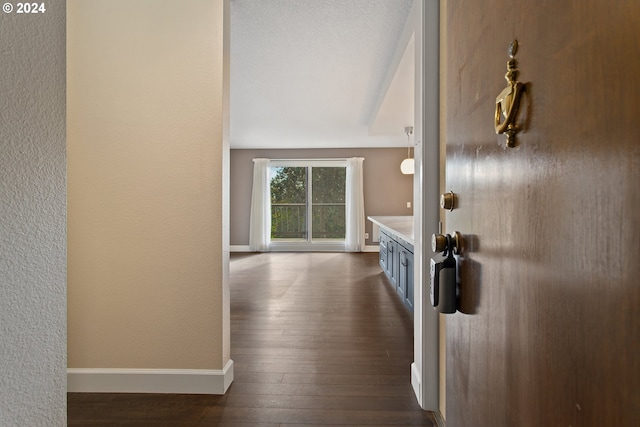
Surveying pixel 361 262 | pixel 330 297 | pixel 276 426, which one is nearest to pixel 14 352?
pixel 276 426

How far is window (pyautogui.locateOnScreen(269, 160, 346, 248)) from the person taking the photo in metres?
8.66

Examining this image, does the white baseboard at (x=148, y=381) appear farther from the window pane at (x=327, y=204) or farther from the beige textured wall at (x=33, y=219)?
the window pane at (x=327, y=204)

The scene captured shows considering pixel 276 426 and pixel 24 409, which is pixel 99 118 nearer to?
pixel 24 409

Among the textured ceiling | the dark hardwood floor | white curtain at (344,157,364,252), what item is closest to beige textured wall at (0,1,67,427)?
the dark hardwood floor

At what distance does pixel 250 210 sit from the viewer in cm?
863

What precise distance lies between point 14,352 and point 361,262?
640cm

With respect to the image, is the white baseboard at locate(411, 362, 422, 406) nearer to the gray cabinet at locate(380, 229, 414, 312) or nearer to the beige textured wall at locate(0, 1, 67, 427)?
the gray cabinet at locate(380, 229, 414, 312)

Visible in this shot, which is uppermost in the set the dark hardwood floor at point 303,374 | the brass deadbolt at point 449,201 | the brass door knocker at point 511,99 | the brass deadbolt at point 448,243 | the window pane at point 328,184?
the window pane at point 328,184

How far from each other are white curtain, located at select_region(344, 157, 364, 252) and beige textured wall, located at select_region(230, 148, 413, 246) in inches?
7.8

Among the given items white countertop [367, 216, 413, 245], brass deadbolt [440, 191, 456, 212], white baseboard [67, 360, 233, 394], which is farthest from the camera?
white countertop [367, 216, 413, 245]

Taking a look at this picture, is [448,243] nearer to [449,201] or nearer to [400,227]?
[449,201]

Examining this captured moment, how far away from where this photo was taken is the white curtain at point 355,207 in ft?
27.5

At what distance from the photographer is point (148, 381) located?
204 centimetres

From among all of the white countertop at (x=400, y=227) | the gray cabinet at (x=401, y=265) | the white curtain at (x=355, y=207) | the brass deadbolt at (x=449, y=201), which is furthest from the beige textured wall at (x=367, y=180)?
the brass deadbolt at (x=449, y=201)
